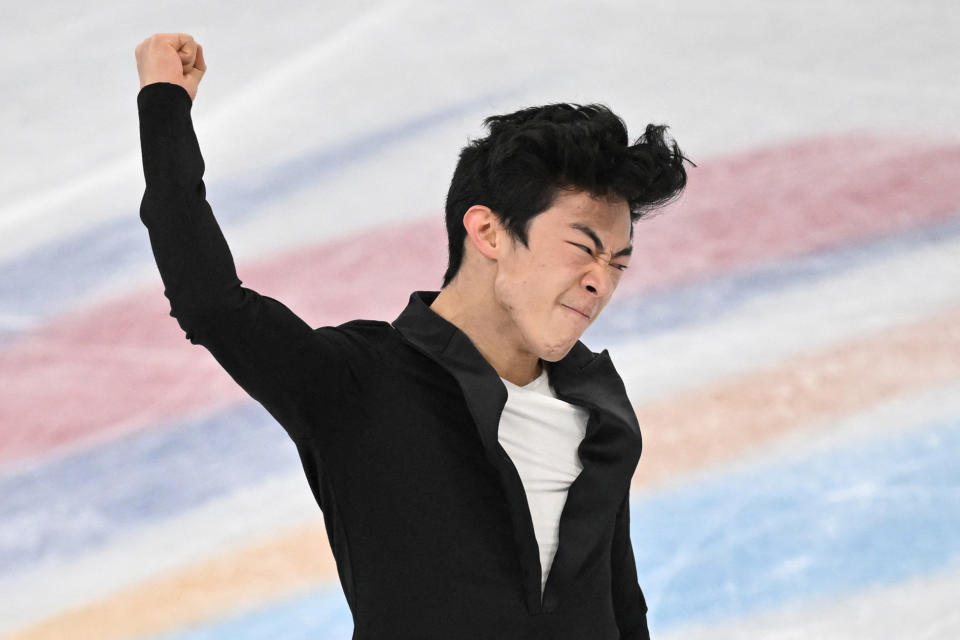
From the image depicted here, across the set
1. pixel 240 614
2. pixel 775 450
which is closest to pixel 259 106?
pixel 240 614

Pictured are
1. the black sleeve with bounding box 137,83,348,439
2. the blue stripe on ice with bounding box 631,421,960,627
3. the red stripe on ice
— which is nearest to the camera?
the black sleeve with bounding box 137,83,348,439

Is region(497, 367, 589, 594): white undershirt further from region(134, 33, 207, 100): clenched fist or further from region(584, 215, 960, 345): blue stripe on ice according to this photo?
region(584, 215, 960, 345): blue stripe on ice

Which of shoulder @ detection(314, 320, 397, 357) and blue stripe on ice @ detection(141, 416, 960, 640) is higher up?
blue stripe on ice @ detection(141, 416, 960, 640)

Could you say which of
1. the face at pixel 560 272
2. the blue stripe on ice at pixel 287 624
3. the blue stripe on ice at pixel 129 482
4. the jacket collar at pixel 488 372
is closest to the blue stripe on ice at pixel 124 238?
the blue stripe on ice at pixel 129 482

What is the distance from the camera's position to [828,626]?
2.56m

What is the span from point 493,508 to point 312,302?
159cm

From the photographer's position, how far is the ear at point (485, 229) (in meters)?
1.37

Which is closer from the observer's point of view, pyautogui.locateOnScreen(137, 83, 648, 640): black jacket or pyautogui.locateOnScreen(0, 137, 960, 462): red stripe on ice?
pyautogui.locateOnScreen(137, 83, 648, 640): black jacket

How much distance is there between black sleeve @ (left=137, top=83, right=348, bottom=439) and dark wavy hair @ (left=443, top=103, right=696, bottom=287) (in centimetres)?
28

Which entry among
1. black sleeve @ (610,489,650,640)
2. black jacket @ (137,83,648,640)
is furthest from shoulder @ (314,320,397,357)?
black sleeve @ (610,489,650,640)

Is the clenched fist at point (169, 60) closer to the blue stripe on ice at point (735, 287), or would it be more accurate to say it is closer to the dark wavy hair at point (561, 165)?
the dark wavy hair at point (561, 165)

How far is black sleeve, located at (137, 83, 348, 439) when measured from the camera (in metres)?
1.09

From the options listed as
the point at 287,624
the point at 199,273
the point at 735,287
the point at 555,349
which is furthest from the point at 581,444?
the point at 735,287

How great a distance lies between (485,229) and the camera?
1376 millimetres
